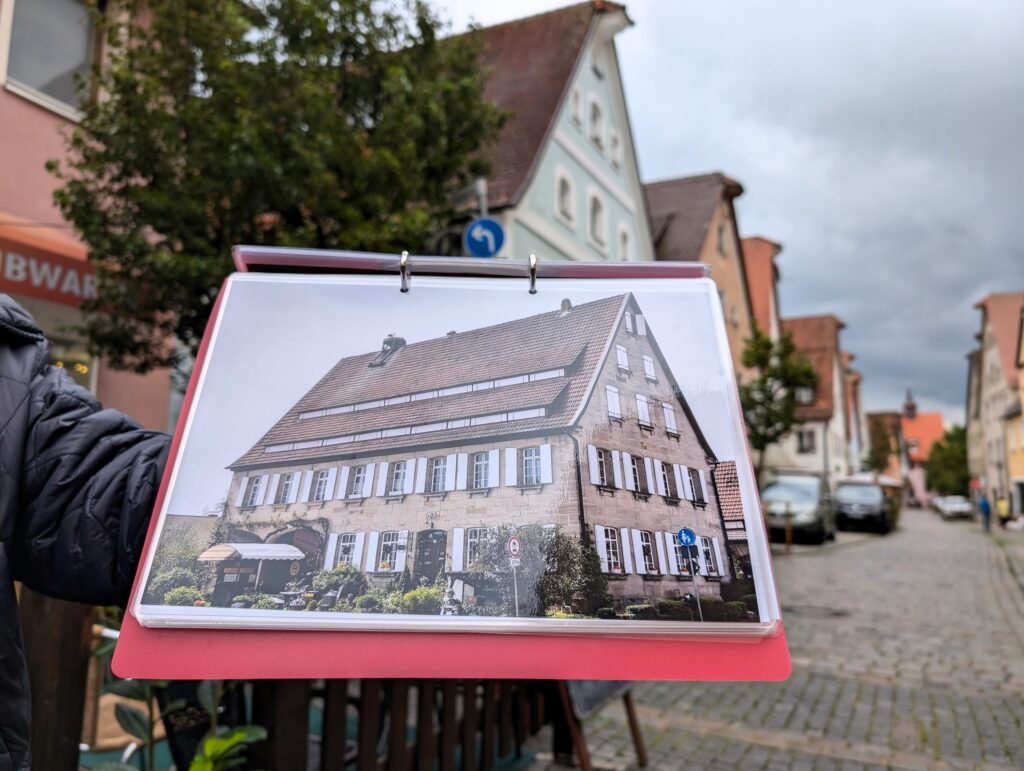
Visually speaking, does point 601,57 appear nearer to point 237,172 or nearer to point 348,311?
point 237,172

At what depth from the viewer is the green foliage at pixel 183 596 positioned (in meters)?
1.11

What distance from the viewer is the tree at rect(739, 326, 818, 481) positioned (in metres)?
15.6

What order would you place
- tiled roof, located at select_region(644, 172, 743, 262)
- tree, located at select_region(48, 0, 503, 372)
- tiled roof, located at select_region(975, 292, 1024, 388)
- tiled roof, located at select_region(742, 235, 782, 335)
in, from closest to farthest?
tree, located at select_region(48, 0, 503, 372) < tiled roof, located at select_region(644, 172, 743, 262) < tiled roof, located at select_region(742, 235, 782, 335) < tiled roof, located at select_region(975, 292, 1024, 388)

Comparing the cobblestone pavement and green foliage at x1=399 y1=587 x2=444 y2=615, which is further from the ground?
green foliage at x1=399 y1=587 x2=444 y2=615

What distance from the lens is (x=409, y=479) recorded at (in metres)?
1.23

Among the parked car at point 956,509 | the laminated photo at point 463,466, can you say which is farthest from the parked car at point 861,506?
the laminated photo at point 463,466

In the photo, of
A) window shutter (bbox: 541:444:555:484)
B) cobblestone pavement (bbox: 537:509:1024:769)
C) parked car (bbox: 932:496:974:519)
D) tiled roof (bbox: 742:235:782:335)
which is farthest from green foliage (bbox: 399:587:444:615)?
parked car (bbox: 932:496:974:519)

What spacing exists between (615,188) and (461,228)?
1163 cm

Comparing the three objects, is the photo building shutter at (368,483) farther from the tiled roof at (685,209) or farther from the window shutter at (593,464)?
the tiled roof at (685,209)

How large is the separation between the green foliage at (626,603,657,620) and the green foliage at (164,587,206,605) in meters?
0.61

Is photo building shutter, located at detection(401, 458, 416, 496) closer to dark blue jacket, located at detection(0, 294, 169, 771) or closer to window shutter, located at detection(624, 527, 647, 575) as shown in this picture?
window shutter, located at detection(624, 527, 647, 575)

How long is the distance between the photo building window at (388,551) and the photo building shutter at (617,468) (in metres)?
0.35

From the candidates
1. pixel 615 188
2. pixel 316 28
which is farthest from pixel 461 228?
pixel 615 188

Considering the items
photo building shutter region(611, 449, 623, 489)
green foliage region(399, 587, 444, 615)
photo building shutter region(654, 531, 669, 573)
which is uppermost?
photo building shutter region(611, 449, 623, 489)
